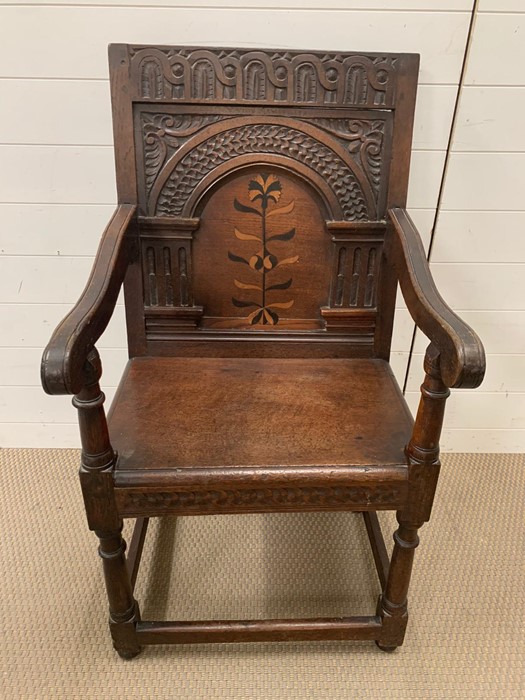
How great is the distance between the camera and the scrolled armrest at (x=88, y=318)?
0.82m

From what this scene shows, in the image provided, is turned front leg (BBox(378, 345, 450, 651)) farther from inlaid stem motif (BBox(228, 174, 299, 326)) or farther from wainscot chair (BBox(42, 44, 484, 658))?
inlaid stem motif (BBox(228, 174, 299, 326))

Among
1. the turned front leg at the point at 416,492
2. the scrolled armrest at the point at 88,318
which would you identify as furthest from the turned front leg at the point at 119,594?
the turned front leg at the point at 416,492

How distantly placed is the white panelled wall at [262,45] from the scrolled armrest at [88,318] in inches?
13.4

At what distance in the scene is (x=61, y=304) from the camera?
161 cm

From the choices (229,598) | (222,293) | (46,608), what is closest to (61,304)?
(222,293)

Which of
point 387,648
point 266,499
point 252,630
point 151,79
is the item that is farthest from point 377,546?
point 151,79

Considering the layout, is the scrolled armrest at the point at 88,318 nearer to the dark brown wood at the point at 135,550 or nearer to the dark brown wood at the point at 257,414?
the dark brown wood at the point at 257,414

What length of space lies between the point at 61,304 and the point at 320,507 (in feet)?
3.14

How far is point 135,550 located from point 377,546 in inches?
22.1

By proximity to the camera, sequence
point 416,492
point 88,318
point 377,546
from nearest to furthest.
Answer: point 88,318 < point 416,492 < point 377,546

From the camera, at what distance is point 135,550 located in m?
1.33

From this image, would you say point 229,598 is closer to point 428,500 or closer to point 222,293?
point 428,500

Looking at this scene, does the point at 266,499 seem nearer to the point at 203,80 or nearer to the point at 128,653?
the point at 128,653

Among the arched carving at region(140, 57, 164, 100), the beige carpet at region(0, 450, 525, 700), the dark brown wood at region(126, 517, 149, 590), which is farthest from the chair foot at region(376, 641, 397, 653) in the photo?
the arched carving at region(140, 57, 164, 100)
